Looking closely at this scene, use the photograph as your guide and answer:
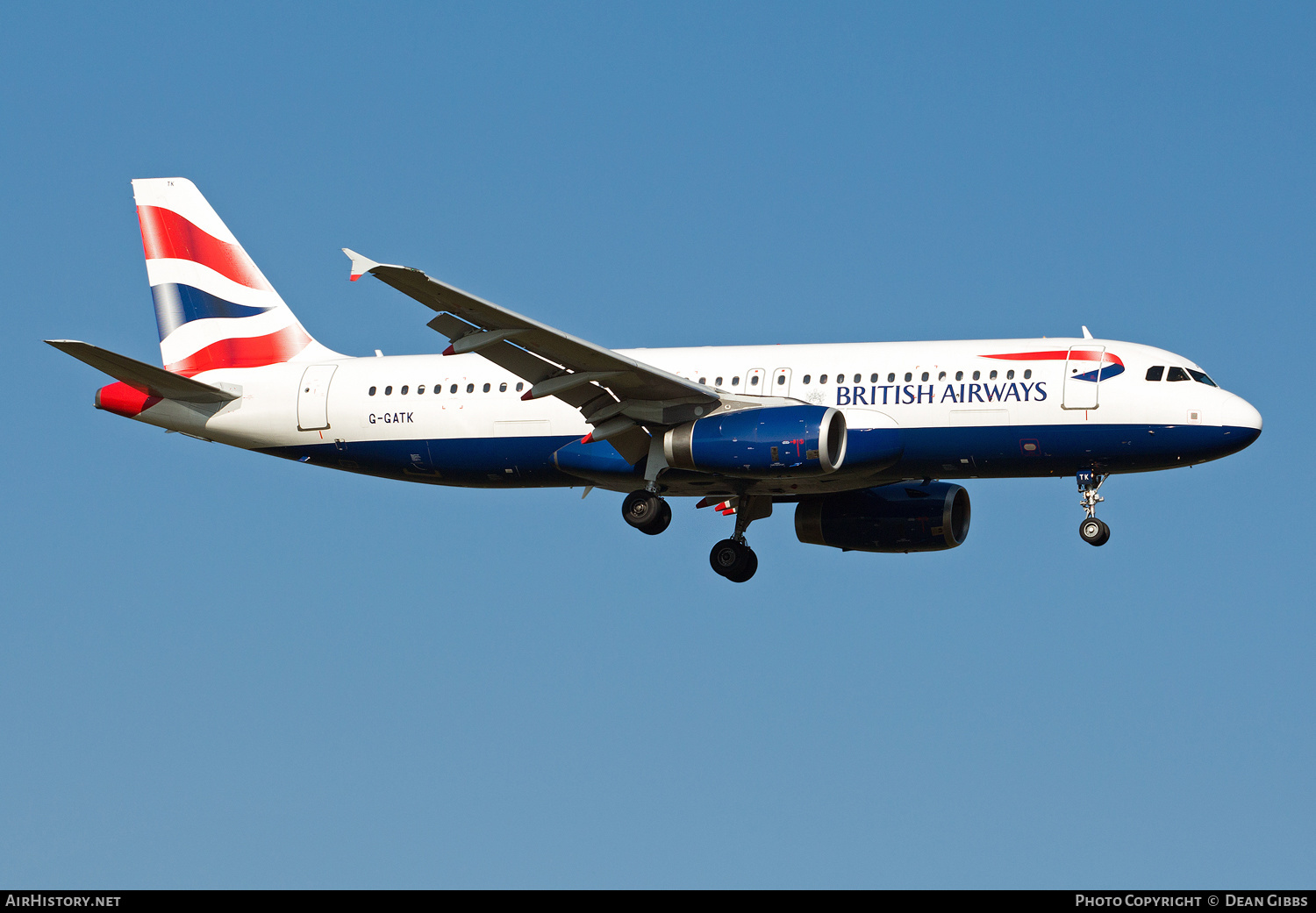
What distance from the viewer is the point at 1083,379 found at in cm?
4034

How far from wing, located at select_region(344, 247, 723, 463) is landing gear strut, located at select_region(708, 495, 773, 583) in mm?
A: 4494

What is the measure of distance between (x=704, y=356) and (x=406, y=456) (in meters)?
7.67

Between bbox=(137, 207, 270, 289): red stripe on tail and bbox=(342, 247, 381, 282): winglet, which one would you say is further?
bbox=(137, 207, 270, 289): red stripe on tail

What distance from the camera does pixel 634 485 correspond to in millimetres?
43188

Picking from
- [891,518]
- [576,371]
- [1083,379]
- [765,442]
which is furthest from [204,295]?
[1083,379]

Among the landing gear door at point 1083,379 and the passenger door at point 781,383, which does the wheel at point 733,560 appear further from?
the landing gear door at point 1083,379

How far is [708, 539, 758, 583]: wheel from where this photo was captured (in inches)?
1793

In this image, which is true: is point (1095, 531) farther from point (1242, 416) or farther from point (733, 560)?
point (733, 560)

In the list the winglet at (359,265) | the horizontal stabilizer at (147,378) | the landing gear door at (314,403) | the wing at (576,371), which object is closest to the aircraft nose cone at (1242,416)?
the wing at (576,371)

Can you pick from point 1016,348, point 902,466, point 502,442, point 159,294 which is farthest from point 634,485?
point 159,294

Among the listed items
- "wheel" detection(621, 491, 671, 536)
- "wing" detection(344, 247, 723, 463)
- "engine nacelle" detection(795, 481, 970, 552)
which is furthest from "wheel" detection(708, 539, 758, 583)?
"wing" detection(344, 247, 723, 463)

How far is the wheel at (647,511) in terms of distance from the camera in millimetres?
42562

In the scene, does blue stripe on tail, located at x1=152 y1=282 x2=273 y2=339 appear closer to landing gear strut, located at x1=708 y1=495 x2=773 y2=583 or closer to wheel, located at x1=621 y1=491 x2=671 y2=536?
wheel, located at x1=621 y1=491 x2=671 y2=536
